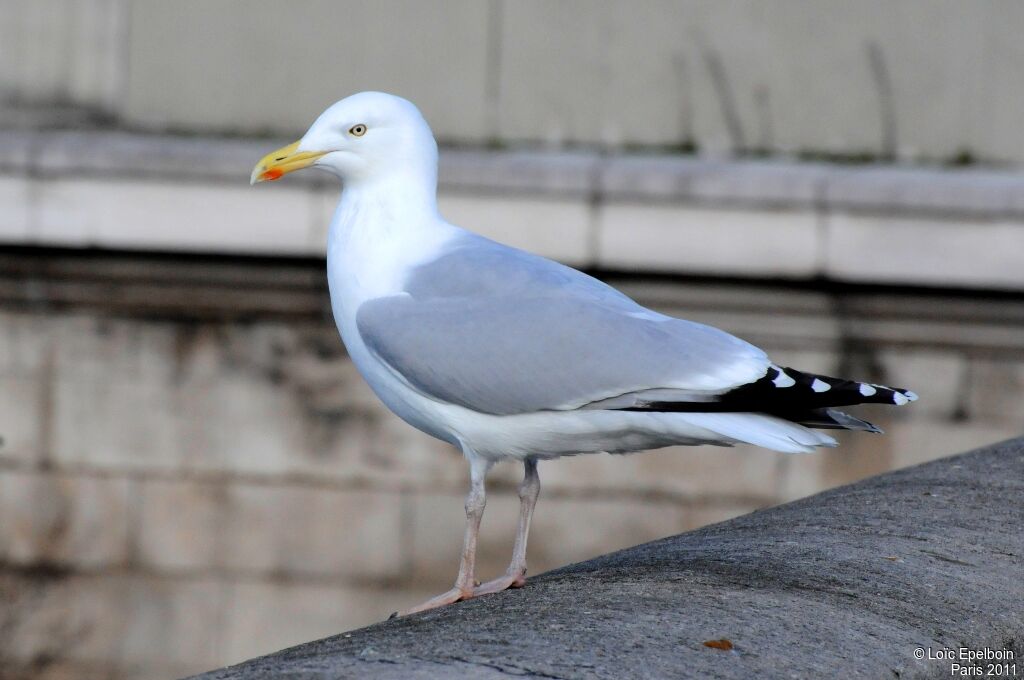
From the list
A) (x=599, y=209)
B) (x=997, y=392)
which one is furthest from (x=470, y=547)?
(x=997, y=392)

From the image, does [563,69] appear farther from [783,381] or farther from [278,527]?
[783,381]

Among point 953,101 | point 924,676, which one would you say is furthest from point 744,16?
point 924,676

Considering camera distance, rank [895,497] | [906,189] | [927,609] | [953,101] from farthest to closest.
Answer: [953,101]
[906,189]
[895,497]
[927,609]

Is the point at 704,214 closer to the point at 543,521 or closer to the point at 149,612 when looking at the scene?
the point at 543,521

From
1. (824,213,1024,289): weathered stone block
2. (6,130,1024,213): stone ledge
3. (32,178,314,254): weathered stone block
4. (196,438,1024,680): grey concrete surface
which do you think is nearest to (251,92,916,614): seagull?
(196,438,1024,680): grey concrete surface

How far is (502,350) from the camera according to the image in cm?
312

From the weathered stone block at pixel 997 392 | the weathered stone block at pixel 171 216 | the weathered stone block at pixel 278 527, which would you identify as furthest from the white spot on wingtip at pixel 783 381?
the weathered stone block at pixel 278 527

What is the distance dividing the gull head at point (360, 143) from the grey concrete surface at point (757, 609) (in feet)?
3.45

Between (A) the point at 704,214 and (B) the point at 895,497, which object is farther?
(A) the point at 704,214

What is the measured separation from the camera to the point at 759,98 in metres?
6.10

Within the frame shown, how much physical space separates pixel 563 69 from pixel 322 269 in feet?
4.33

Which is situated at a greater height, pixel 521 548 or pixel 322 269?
pixel 322 269

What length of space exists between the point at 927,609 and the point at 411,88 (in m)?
4.11

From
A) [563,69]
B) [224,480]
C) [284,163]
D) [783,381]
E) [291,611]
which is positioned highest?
[563,69]
